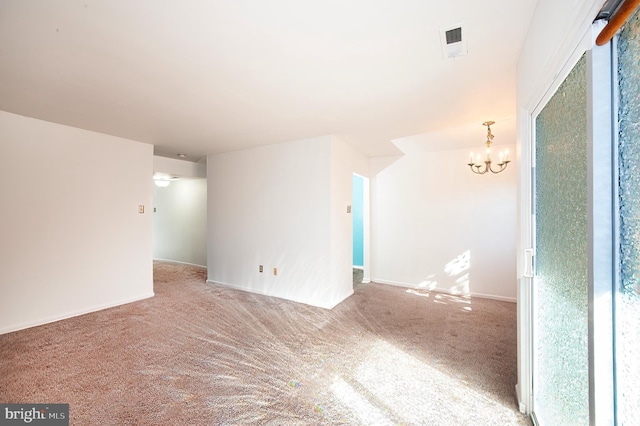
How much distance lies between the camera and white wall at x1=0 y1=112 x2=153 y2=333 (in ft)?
9.27

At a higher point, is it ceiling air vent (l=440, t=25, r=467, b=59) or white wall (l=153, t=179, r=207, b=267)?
ceiling air vent (l=440, t=25, r=467, b=59)

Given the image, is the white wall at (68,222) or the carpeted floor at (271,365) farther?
the white wall at (68,222)

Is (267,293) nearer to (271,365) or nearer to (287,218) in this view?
(287,218)

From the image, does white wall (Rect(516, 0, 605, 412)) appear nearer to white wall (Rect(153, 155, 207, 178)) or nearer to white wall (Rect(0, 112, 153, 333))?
white wall (Rect(0, 112, 153, 333))

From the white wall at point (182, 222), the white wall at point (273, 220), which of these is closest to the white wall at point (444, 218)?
the white wall at point (273, 220)

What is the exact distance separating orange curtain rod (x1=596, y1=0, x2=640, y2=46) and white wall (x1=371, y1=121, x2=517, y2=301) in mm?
2763

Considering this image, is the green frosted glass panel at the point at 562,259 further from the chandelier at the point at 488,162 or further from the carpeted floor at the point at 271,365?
the chandelier at the point at 488,162

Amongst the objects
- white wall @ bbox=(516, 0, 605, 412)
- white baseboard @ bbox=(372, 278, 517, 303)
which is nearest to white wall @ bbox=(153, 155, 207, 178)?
white baseboard @ bbox=(372, 278, 517, 303)

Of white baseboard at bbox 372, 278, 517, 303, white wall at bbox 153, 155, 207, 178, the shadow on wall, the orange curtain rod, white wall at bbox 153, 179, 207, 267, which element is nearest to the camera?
the orange curtain rod

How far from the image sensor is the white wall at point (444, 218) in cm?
388

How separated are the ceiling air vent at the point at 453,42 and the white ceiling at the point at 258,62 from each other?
38mm

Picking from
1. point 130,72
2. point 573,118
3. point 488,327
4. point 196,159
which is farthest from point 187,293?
point 573,118

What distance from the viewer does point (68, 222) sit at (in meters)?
3.22

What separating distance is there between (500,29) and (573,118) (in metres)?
0.84
